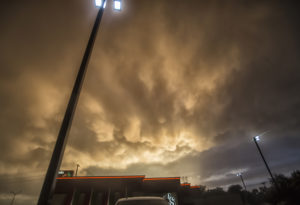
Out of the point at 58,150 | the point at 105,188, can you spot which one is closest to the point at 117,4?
the point at 58,150

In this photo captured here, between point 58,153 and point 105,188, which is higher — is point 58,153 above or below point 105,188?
below

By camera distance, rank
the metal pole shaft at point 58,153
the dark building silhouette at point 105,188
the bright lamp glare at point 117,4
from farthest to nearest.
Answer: the dark building silhouette at point 105,188 < the bright lamp glare at point 117,4 < the metal pole shaft at point 58,153

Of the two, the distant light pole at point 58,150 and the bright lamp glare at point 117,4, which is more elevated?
the bright lamp glare at point 117,4

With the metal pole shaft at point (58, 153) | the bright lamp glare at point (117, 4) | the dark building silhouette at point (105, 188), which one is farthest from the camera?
the dark building silhouette at point (105, 188)

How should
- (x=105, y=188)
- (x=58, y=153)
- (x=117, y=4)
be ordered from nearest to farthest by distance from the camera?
(x=58, y=153), (x=117, y=4), (x=105, y=188)

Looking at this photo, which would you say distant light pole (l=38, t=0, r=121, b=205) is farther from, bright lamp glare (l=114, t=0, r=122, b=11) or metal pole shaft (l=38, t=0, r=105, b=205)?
bright lamp glare (l=114, t=0, r=122, b=11)

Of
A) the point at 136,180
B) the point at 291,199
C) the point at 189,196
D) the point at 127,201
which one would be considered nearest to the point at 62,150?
the point at 127,201

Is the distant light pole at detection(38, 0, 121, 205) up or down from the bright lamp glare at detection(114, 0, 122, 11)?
→ down

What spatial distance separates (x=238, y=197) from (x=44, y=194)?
35979 millimetres

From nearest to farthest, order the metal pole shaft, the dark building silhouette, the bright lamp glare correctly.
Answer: the metal pole shaft → the bright lamp glare → the dark building silhouette

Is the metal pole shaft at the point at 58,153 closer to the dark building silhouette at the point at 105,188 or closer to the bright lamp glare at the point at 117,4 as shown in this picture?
the bright lamp glare at the point at 117,4

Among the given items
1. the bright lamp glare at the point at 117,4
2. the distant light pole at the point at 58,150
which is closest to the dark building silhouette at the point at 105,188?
the distant light pole at the point at 58,150

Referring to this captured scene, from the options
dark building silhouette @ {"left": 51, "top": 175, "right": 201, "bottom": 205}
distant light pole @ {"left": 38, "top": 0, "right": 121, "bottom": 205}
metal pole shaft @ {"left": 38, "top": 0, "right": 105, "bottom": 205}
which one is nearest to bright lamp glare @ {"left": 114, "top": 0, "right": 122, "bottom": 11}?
distant light pole @ {"left": 38, "top": 0, "right": 121, "bottom": 205}

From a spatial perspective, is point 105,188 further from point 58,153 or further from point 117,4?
point 117,4
